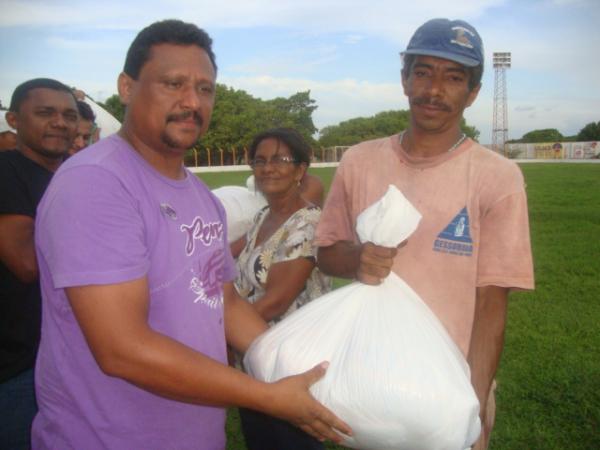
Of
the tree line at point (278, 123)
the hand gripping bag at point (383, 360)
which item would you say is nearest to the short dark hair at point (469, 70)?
the hand gripping bag at point (383, 360)

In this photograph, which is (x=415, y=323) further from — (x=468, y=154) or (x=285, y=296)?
(x=285, y=296)

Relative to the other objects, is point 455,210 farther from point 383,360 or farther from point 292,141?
point 292,141

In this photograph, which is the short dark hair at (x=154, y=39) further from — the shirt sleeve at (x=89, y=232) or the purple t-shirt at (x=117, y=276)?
the shirt sleeve at (x=89, y=232)

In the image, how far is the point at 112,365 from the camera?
1476mm

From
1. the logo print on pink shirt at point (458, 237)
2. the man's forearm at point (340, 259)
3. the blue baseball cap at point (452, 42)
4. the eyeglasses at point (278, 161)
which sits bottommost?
the man's forearm at point (340, 259)

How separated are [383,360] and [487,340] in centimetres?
55

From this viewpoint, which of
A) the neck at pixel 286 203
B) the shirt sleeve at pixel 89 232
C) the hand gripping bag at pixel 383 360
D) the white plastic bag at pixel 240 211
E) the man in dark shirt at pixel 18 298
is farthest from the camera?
the white plastic bag at pixel 240 211

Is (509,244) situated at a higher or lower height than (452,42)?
lower

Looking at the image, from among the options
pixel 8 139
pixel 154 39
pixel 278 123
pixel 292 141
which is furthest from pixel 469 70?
pixel 278 123

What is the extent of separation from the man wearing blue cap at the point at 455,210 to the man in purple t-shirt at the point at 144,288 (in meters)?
0.56

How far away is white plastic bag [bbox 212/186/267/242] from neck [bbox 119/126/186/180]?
1675 mm

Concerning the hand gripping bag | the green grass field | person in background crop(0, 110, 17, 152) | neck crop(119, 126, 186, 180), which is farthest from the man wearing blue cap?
person in background crop(0, 110, 17, 152)

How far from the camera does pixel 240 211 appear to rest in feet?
11.7

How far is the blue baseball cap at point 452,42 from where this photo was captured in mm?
2033
